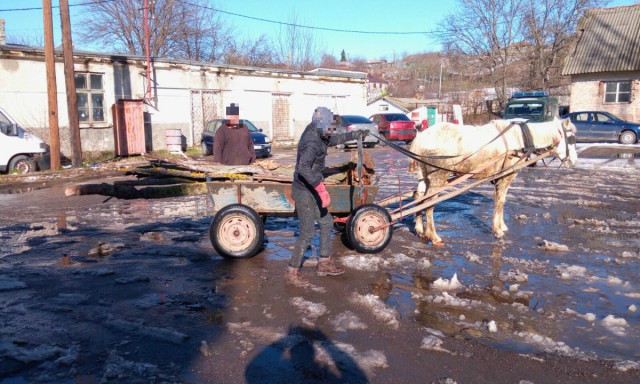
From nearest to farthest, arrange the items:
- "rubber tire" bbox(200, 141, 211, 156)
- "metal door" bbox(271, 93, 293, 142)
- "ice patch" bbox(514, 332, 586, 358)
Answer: "ice patch" bbox(514, 332, 586, 358), "rubber tire" bbox(200, 141, 211, 156), "metal door" bbox(271, 93, 293, 142)

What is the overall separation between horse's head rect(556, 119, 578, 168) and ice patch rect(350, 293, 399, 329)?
14.9ft

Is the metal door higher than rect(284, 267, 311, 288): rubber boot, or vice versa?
the metal door

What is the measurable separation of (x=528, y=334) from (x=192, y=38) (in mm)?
42682

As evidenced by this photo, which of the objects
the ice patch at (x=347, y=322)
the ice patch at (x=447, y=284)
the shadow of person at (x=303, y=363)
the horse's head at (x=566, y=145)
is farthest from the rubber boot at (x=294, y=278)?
the horse's head at (x=566, y=145)

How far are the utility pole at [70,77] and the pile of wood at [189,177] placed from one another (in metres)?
11.6

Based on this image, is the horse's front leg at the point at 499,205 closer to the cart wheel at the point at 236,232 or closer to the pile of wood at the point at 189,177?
the pile of wood at the point at 189,177

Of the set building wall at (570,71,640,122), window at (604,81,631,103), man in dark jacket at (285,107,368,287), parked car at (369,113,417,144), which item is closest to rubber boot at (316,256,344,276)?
man in dark jacket at (285,107,368,287)

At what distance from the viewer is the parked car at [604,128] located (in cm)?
2600

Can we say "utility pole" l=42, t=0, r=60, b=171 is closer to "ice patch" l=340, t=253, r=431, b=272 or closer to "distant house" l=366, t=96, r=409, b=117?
"ice patch" l=340, t=253, r=431, b=272

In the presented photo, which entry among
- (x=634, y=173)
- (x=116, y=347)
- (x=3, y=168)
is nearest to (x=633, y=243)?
(x=116, y=347)

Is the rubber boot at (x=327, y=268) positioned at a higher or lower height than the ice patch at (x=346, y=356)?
higher

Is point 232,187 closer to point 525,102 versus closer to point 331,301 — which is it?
point 331,301

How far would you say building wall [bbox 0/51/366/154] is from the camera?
19.3m

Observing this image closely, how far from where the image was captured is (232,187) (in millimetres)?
6605
